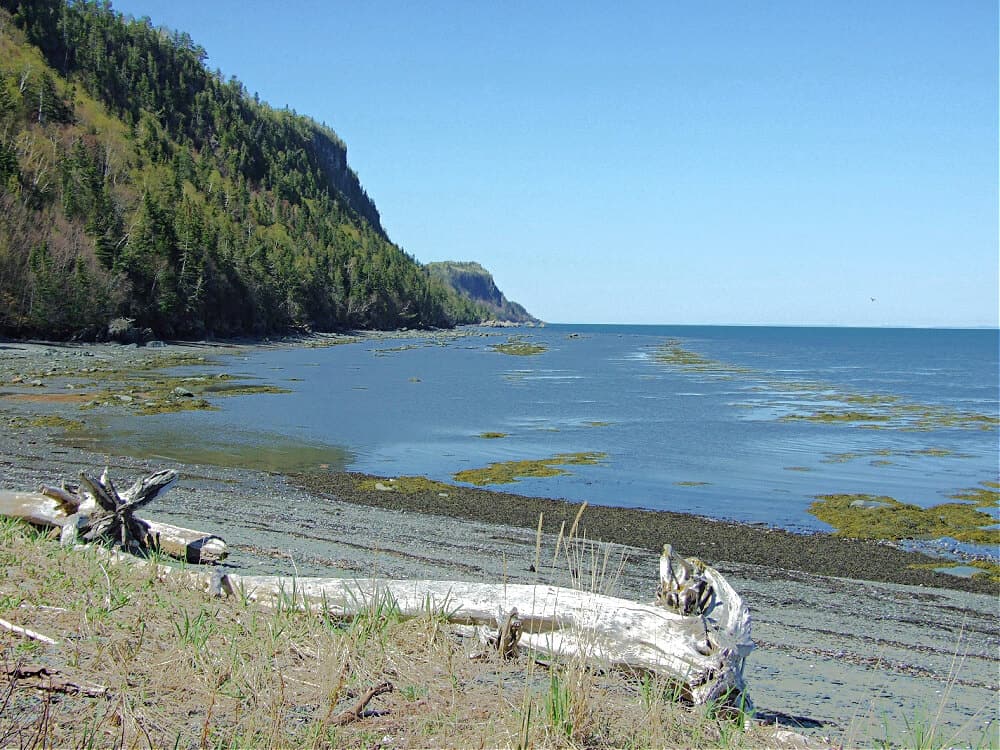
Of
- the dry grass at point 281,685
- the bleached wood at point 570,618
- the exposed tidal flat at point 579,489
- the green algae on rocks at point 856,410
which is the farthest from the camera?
the green algae on rocks at point 856,410

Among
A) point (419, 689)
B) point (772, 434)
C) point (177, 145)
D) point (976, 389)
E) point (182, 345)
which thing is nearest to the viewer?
point (419, 689)

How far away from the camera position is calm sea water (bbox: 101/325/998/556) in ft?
63.7

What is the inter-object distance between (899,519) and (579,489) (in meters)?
6.57

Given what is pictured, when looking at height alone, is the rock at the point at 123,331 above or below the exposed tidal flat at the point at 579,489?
above

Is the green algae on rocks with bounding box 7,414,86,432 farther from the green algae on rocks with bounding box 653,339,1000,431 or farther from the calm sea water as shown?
the green algae on rocks with bounding box 653,339,1000,431

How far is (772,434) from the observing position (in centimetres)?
2888

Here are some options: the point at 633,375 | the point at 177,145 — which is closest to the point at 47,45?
the point at 177,145

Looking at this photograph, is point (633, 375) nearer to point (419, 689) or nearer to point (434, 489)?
point (434, 489)

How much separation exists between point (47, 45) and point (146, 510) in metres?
128

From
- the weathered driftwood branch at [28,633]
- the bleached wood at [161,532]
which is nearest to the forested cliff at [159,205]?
the bleached wood at [161,532]

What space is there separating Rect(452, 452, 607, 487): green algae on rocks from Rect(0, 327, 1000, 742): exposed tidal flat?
0.43ft

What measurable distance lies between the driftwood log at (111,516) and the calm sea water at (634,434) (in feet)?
34.5

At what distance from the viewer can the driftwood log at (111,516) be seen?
762 centimetres

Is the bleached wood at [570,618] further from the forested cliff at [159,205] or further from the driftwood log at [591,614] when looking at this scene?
the forested cliff at [159,205]
